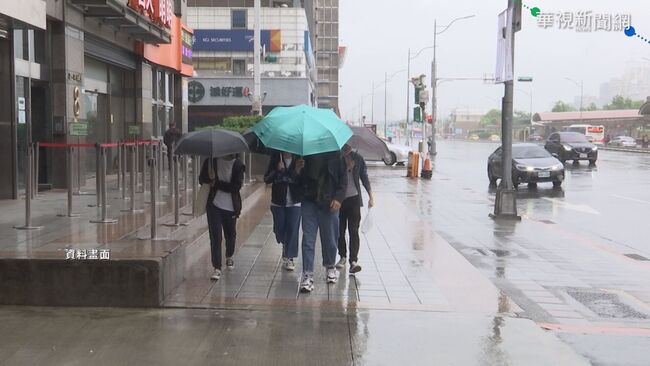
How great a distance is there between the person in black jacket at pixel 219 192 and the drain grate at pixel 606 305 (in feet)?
13.1

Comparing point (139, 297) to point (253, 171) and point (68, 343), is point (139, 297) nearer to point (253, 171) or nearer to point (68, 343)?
point (68, 343)

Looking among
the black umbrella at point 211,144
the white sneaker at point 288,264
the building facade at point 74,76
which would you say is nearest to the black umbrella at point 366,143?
the black umbrella at point 211,144

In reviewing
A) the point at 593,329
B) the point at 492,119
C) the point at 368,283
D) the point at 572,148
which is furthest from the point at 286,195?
the point at 492,119

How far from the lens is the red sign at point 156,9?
48.1ft

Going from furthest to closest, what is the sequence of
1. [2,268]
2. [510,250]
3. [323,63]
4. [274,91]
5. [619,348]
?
1. [323,63]
2. [274,91]
3. [510,250]
4. [2,268]
5. [619,348]

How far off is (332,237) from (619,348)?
2.99 m

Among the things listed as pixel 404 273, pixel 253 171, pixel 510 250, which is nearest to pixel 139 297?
pixel 404 273

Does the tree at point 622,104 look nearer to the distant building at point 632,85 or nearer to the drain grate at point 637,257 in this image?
the distant building at point 632,85

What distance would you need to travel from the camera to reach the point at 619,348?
5320 millimetres

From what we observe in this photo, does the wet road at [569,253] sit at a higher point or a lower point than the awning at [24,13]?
lower

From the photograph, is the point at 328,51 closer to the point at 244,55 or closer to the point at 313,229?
the point at 244,55

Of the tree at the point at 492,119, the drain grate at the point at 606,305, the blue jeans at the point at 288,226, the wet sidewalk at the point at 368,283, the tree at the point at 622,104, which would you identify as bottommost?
the drain grate at the point at 606,305

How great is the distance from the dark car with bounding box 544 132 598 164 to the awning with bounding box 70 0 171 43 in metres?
23.4

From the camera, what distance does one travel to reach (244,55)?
46.9 metres
